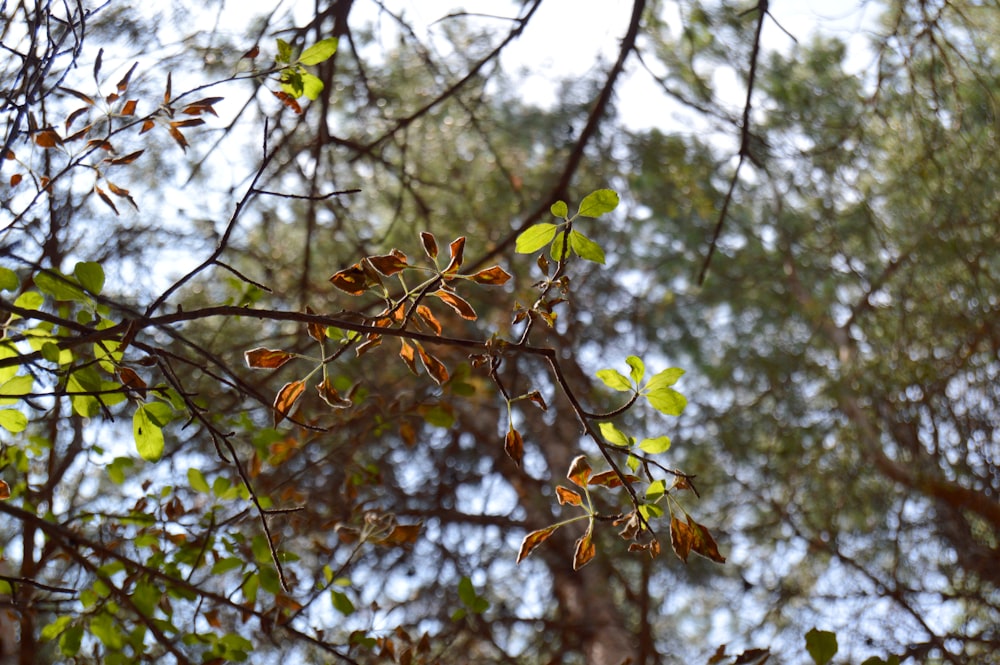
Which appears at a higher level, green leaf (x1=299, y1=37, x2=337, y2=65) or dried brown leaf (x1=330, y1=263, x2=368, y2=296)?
green leaf (x1=299, y1=37, x2=337, y2=65)

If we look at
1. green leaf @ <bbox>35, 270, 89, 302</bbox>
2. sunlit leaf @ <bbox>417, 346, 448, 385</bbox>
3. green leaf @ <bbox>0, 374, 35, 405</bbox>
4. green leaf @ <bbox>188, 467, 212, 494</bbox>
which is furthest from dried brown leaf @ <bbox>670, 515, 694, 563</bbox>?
green leaf @ <bbox>188, 467, 212, 494</bbox>

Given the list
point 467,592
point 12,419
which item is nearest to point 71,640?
point 12,419

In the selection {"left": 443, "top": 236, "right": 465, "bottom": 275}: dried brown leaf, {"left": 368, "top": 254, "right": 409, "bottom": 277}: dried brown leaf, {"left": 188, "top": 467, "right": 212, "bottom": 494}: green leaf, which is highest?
{"left": 188, "top": 467, "right": 212, "bottom": 494}: green leaf

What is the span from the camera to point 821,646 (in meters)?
1.21

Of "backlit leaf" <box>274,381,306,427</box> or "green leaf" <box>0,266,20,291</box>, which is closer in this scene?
"backlit leaf" <box>274,381,306,427</box>

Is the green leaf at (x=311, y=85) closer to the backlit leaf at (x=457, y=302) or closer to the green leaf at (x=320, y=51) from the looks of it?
the green leaf at (x=320, y=51)

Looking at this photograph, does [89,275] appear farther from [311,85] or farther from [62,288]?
[311,85]

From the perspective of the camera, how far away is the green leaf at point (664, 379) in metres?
1.26

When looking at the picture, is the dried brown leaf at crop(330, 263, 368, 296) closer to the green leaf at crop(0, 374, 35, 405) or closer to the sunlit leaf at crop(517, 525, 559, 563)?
the sunlit leaf at crop(517, 525, 559, 563)

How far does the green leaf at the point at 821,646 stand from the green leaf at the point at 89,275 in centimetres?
112

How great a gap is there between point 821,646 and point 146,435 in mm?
1041

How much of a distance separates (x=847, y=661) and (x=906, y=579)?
1021mm

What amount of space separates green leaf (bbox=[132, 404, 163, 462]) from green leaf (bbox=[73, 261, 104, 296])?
20cm

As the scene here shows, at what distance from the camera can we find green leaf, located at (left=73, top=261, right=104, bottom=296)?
1.34 metres
